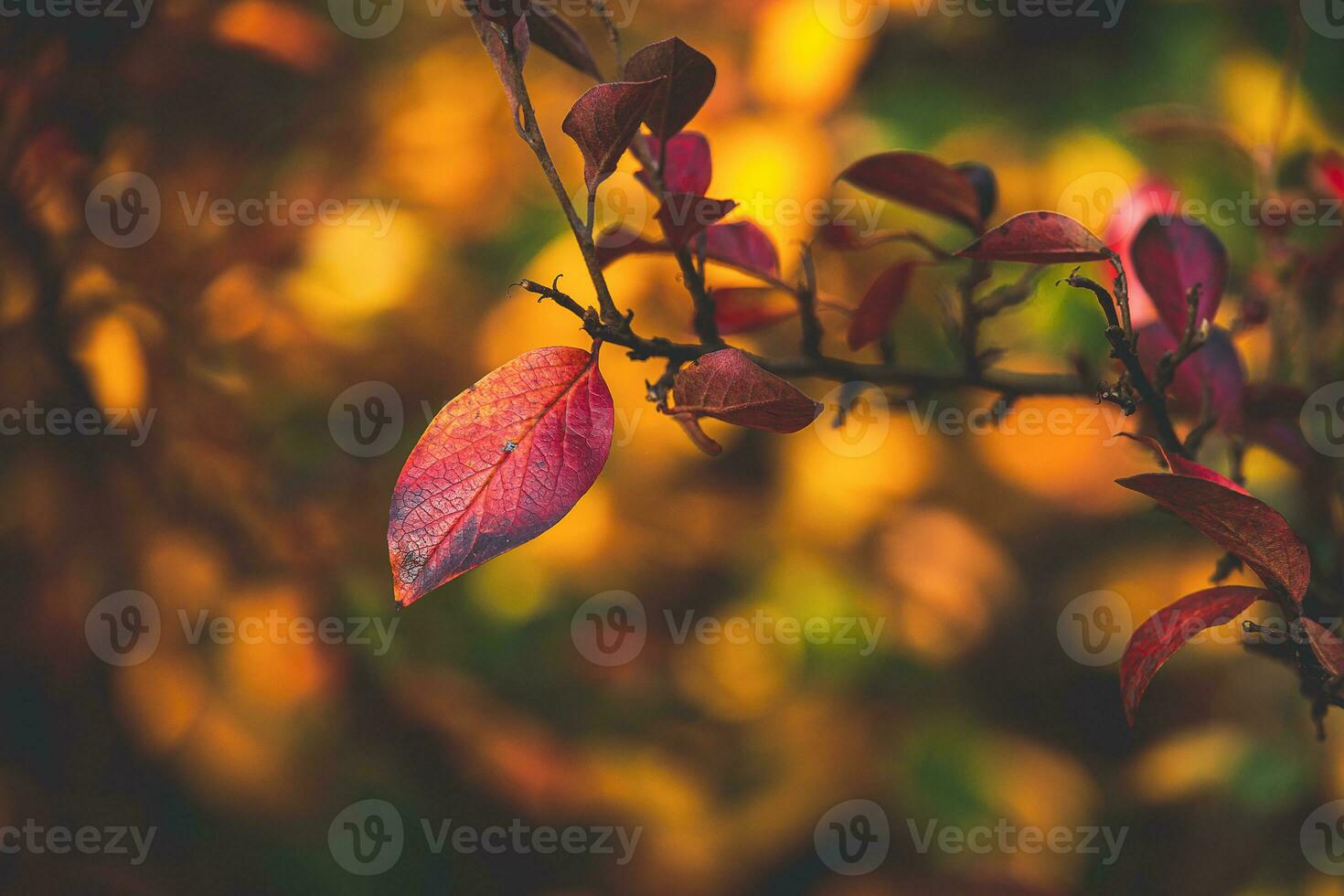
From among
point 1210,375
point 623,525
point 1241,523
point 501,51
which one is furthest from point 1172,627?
point 623,525

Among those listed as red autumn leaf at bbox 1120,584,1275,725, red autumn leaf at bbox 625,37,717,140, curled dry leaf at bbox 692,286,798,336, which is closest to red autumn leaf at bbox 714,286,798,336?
curled dry leaf at bbox 692,286,798,336

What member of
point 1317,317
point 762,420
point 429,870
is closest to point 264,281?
point 429,870

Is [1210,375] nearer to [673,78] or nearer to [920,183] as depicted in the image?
[920,183]

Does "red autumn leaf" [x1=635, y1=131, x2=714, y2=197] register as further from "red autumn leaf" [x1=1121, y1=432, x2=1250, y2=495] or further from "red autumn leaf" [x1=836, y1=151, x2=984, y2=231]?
"red autumn leaf" [x1=1121, y1=432, x2=1250, y2=495]

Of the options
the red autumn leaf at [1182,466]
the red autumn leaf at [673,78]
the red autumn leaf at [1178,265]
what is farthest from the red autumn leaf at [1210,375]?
the red autumn leaf at [673,78]

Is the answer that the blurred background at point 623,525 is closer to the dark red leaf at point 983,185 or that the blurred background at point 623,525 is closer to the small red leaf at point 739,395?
the dark red leaf at point 983,185

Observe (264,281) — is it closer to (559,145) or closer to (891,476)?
(559,145)
